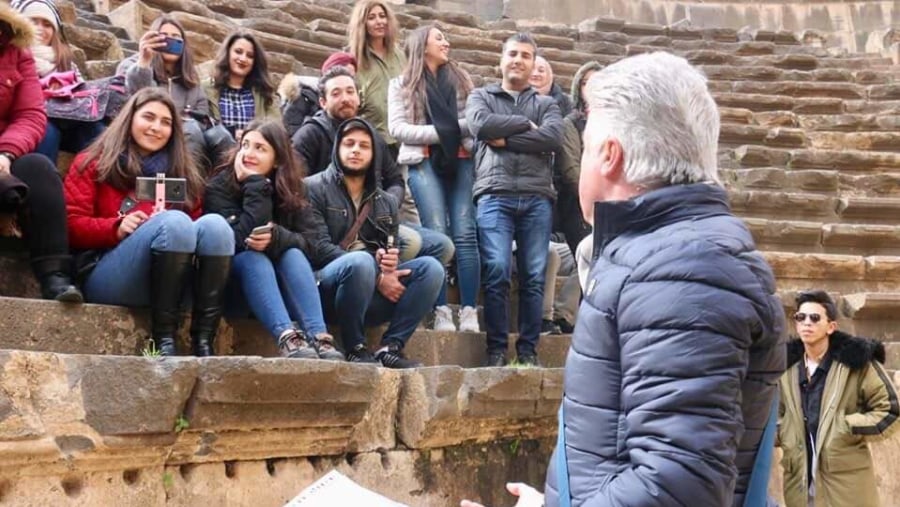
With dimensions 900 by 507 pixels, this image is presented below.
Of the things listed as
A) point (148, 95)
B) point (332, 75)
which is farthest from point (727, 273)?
point (332, 75)

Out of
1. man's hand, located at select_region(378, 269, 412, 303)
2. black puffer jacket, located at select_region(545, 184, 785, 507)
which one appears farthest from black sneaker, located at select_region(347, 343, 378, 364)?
black puffer jacket, located at select_region(545, 184, 785, 507)

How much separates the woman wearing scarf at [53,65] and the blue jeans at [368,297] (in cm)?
125

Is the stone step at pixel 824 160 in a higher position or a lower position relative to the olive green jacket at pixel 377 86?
lower

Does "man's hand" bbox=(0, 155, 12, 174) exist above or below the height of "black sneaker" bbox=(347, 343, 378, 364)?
above

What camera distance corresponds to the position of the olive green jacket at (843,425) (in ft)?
15.7

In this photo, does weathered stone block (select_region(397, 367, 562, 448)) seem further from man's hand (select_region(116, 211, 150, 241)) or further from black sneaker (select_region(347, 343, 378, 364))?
man's hand (select_region(116, 211, 150, 241))

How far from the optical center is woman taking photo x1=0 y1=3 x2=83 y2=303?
11.1ft

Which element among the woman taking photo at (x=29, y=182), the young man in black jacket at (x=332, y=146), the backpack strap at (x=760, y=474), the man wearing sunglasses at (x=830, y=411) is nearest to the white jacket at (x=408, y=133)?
the young man in black jacket at (x=332, y=146)

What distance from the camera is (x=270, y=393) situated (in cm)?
311

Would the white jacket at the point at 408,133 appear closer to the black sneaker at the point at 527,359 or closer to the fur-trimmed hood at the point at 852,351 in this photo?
the black sneaker at the point at 527,359

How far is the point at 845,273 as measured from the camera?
7.48m

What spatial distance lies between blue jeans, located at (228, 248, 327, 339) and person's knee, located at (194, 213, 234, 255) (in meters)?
0.20

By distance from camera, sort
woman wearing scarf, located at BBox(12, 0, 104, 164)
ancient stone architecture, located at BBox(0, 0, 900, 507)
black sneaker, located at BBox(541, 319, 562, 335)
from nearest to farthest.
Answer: ancient stone architecture, located at BBox(0, 0, 900, 507)
woman wearing scarf, located at BBox(12, 0, 104, 164)
black sneaker, located at BBox(541, 319, 562, 335)

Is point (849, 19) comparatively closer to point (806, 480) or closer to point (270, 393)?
point (806, 480)
